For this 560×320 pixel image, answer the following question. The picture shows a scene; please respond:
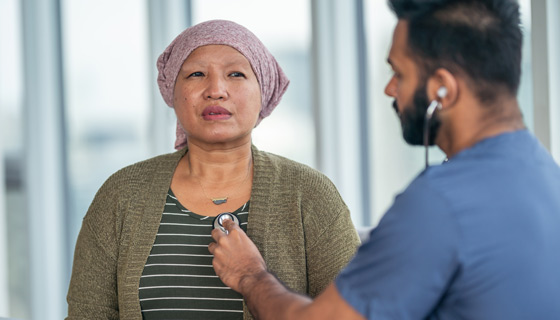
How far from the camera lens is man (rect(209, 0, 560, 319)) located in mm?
919

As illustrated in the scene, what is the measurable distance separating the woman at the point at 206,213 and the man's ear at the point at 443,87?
697 millimetres

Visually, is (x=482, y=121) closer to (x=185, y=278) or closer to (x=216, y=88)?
(x=216, y=88)

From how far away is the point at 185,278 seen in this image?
1646 mm

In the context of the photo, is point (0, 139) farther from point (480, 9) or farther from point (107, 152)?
point (480, 9)

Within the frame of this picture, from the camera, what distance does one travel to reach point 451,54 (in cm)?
100

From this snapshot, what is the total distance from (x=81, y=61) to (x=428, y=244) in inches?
118

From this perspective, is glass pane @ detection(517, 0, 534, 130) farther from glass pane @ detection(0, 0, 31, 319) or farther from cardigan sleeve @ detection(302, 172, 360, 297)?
glass pane @ detection(0, 0, 31, 319)

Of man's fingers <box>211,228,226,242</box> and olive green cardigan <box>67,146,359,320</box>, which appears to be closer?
man's fingers <box>211,228,226,242</box>

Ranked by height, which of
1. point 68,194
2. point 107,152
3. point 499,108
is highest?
point 499,108

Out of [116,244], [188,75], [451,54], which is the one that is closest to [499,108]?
[451,54]

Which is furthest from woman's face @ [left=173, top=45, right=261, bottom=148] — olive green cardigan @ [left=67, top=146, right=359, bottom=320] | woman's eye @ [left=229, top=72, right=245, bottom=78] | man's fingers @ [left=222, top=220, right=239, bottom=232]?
man's fingers @ [left=222, top=220, right=239, bottom=232]

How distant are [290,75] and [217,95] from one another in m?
1.37

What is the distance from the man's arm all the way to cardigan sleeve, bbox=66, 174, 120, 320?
369mm

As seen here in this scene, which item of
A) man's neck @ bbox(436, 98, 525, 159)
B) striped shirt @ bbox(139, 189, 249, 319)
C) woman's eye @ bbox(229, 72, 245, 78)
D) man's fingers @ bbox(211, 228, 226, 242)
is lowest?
striped shirt @ bbox(139, 189, 249, 319)
